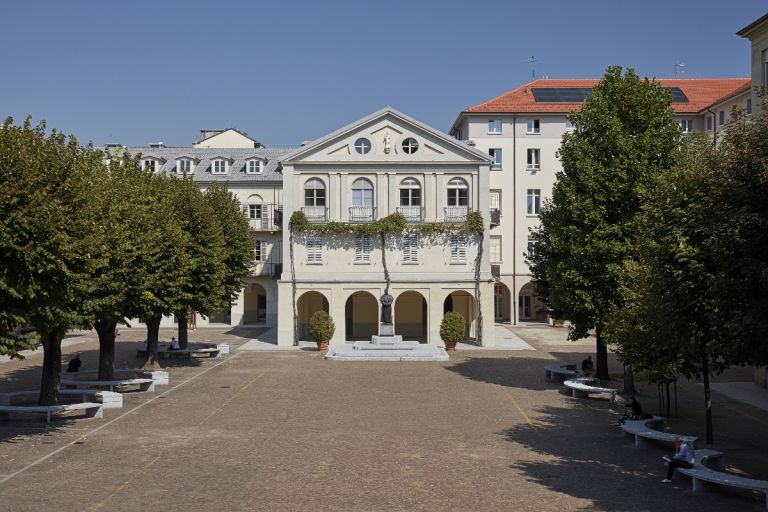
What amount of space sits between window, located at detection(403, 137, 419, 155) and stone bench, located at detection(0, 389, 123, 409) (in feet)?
91.2

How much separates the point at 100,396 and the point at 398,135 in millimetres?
28511

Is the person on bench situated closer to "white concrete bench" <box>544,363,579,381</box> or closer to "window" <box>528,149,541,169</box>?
"white concrete bench" <box>544,363,579,381</box>

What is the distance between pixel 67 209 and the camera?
21.4 metres

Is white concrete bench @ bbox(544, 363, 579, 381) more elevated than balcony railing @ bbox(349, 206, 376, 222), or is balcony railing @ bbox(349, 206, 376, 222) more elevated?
balcony railing @ bbox(349, 206, 376, 222)

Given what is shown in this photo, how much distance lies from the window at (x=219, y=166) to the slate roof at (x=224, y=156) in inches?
17.8

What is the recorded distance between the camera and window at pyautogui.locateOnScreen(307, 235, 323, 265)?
50.3 m

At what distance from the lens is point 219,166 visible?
6638 centimetres

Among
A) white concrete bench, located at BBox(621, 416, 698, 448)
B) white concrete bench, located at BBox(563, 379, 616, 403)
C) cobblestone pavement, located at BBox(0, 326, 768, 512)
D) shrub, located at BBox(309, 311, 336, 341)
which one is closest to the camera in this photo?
cobblestone pavement, located at BBox(0, 326, 768, 512)

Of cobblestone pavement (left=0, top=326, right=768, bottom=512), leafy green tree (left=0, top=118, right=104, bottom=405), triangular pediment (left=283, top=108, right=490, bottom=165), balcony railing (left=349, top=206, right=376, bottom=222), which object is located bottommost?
cobblestone pavement (left=0, top=326, right=768, bottom=512)

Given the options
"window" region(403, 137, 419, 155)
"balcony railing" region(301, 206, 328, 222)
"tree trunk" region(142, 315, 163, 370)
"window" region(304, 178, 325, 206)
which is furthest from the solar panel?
"tree trunk" region(142, 315, 163, 370)

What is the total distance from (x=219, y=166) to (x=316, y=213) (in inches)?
761

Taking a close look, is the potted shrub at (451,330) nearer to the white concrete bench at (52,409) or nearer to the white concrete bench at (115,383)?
the white concrete bench at (115,383)

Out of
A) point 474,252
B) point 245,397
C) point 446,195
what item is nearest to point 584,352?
point 474,252

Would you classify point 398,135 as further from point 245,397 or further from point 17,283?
point 17,283
